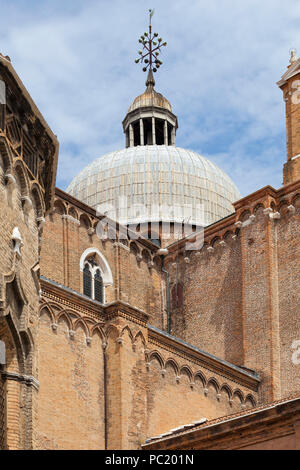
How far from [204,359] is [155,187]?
13.4m

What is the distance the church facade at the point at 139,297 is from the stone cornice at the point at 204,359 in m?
0.05

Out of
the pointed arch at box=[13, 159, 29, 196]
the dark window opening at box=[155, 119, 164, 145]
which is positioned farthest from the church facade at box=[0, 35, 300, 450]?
the dark window opening at box=[155, 119, 164, 145]

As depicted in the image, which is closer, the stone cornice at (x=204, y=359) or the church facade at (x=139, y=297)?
the church facade at (x=139, y=297)

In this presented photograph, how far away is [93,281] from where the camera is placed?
100 ft

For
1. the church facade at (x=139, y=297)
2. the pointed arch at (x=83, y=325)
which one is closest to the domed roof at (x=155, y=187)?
the church facade at (x=139, y=297)

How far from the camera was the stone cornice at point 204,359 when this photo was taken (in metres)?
26.0

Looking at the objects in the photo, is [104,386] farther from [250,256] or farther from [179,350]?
[250,256]

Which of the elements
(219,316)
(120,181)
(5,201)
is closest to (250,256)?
(219,316)

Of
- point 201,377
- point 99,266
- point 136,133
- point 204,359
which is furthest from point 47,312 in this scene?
point 136,133

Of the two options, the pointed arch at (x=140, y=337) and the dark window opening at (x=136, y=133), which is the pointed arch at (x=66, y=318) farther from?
the dark window opening at (x=136, y=133)

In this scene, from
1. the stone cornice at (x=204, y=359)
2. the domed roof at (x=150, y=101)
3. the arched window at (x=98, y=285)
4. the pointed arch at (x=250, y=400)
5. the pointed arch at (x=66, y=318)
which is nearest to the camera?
the pointed arch at (x=66, y=318)

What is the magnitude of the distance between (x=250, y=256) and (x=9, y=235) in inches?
681

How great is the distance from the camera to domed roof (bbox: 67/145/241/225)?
39.1 m

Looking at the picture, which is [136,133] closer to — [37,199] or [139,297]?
[139,297]
